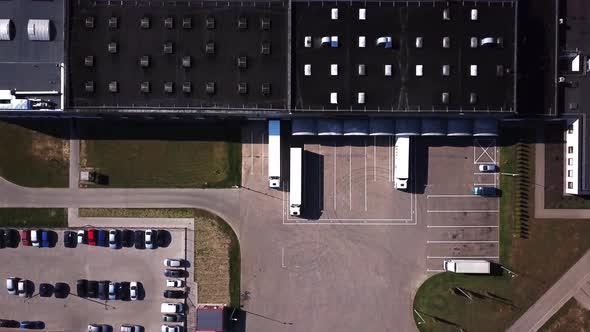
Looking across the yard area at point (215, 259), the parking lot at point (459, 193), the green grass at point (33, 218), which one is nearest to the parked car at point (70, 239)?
the green grass at point (33, 218)

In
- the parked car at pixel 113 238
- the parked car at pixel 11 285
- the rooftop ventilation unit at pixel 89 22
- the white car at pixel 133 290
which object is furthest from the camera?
the white car at pixel 133 290

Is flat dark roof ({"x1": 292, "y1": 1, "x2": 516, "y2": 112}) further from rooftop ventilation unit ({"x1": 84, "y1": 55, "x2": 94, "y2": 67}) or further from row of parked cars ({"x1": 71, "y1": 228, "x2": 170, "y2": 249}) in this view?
row of parked cars ({"x1": 71, "y1": 228, "x2": 170, "y2": 249})

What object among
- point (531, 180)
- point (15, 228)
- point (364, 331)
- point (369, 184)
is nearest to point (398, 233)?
point (369, 184)

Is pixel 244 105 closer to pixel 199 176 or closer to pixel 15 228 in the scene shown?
pixel 199 176

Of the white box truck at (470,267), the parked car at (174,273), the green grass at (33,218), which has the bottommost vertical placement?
the parked car at (174,273)

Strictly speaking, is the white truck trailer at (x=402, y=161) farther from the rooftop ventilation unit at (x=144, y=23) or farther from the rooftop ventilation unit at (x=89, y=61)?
the rooftop ventilation unit at (x=89, y=61)

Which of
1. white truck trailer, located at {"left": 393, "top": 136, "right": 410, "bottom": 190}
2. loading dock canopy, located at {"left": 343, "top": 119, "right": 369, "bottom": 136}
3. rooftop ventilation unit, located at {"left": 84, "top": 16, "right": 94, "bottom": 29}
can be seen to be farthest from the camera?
loading dock canopy, located at {"left": 343, "top": 119, "right": 369, "bottom": 136}

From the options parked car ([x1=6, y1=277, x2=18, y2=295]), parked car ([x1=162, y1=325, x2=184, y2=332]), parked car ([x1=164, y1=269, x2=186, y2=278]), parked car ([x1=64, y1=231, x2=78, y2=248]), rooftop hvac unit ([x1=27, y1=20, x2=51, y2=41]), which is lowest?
parked car ([x1=162, y1=325, x2=184, y2=332])

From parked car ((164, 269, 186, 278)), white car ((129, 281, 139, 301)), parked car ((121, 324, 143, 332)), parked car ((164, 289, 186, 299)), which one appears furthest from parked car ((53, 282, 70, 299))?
parked car ((164, 269, 186, 278))
